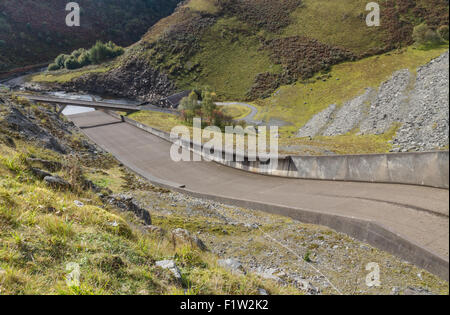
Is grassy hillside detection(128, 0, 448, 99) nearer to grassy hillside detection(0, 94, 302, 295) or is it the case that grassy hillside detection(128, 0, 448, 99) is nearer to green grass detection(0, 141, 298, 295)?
grassy hillside detection(0, 94, 302, 295)

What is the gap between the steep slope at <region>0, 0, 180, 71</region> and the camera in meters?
112

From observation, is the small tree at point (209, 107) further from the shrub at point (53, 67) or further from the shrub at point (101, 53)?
the shrub at point (53, 67)

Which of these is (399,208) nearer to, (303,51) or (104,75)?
(303,51)

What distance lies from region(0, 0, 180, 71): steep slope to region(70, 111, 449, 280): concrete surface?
342 ft

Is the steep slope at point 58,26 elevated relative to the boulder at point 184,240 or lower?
elevated

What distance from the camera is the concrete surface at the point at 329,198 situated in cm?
434

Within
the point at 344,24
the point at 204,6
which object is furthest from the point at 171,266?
the point at 204,6

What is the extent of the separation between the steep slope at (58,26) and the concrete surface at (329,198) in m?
104

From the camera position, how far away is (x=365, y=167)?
A: 12273mm

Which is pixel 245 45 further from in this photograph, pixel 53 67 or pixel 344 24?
pixel 53 67

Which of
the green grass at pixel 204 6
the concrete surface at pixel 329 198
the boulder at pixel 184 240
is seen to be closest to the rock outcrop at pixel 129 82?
the green grass at pixel 204 6

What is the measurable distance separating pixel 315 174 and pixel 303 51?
205 ft

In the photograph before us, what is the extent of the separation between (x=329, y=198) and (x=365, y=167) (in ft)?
7.50

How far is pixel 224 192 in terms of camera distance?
69.3 ft
